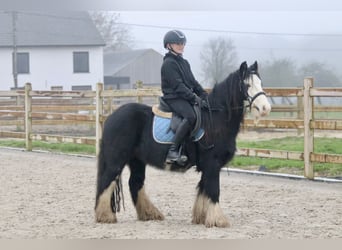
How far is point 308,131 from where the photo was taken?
316 inches

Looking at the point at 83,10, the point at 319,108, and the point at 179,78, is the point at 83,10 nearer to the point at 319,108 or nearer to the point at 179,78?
the point at 179,78

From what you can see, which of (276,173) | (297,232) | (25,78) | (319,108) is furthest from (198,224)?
(25,78)

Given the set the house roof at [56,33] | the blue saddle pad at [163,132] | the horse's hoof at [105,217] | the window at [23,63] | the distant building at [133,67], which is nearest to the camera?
the blue saddle pad at [163,132]

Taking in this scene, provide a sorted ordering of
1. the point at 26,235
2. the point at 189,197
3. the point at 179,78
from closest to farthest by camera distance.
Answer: the point at 26,235 → the point at 179,78 → the point at 189,197

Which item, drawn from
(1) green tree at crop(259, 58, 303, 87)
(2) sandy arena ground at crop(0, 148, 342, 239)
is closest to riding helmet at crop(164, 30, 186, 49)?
(2) sandy arena ground at crop(0, 148, 342, 239)

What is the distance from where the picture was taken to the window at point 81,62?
134 feet

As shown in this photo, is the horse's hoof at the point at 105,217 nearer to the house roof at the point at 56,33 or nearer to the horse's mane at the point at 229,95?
the horse's mane at the point at 229,95

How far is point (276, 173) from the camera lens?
8469 millimetres

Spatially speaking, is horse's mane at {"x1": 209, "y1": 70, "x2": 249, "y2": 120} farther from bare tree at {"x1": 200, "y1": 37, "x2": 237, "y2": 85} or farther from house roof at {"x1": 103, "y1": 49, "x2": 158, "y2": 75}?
house roof at {"x1": 103, "y1": 49, "x2": 158, "y2": 75}

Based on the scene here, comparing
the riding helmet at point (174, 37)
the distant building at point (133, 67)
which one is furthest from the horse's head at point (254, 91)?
the distant building at point (133, 67)

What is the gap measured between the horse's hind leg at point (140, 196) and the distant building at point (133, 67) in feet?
146

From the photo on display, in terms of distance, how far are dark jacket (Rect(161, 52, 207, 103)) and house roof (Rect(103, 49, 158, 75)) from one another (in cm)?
4698

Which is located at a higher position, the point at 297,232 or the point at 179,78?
the point at 179,78

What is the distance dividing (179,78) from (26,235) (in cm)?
180
